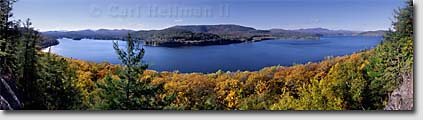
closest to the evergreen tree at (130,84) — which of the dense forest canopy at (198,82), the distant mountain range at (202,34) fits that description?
the dense forest canopy at (198,82)

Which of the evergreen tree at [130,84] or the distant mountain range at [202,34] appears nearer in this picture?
the evergreen tree at [130,84]

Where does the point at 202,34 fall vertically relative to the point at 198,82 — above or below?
above

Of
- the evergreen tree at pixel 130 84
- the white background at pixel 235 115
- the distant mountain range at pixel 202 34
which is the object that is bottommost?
the white background at pixel 235 115

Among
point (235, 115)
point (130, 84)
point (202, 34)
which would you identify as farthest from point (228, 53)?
point (130, 84)

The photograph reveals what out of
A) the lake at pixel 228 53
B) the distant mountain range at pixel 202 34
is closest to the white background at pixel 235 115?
the lake at pixel 228 53

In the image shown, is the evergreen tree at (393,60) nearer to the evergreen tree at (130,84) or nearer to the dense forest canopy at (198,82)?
the dense forest canopy at (198,82)

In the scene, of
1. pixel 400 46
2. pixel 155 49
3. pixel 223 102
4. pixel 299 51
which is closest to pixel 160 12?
pixel 155 49

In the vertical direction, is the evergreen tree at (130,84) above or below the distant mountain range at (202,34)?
below

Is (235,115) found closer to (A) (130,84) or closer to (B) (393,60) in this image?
(A) (130,84)
